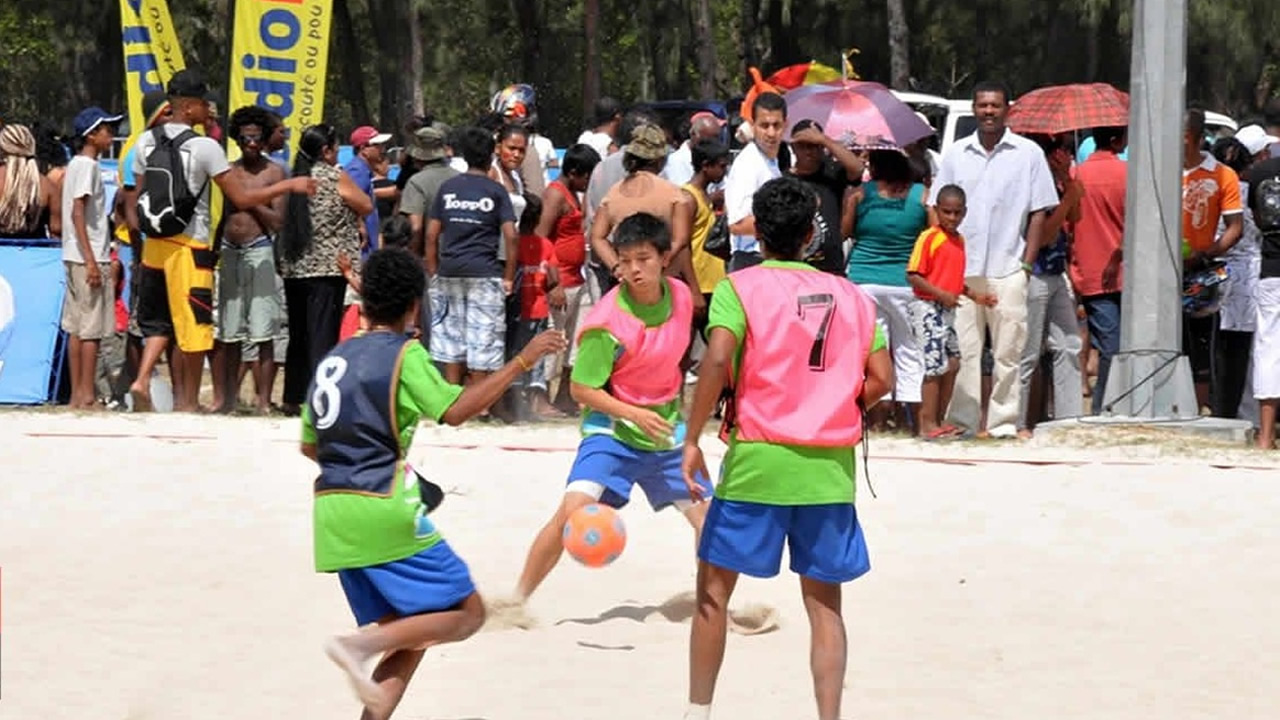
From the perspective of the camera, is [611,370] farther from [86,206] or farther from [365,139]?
[365,139]

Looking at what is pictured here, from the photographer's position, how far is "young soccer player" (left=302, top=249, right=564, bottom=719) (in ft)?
19.1

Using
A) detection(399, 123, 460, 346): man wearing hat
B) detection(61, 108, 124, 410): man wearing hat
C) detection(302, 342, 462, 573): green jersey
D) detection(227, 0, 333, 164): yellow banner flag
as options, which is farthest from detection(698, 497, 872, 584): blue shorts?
detection(227, 0, 333, 164): yellow banner flag

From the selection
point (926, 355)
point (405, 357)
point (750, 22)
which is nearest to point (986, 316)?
point (926, 355)

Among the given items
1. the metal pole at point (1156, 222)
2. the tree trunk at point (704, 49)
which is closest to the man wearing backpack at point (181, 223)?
the metal pole at point (1156, 222)

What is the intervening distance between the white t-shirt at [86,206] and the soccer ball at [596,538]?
6765 millimetres

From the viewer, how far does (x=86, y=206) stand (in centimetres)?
1298

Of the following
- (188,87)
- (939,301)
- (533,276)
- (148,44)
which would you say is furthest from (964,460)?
(148,44)

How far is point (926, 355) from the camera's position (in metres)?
12.1

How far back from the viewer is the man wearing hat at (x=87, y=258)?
42.6ft

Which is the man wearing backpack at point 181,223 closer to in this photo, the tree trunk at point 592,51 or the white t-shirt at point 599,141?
the white t-shirt at point 599,141

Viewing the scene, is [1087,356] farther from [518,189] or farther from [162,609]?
[162,609]

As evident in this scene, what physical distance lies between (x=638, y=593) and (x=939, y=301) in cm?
381

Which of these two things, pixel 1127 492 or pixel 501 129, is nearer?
pixel 1127 492

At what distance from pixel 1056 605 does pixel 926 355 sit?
380 centimetres
